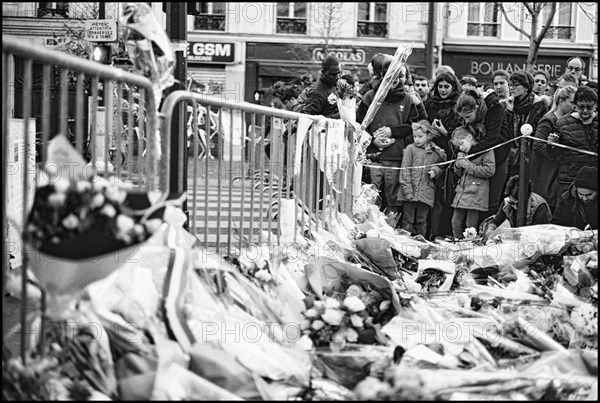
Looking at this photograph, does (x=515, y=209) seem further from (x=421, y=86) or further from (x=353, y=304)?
(x=353, y=304)

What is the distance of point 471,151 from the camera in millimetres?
10461

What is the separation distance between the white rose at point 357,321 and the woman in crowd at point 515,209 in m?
5.11

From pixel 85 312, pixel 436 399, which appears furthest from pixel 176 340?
pixel 436 399

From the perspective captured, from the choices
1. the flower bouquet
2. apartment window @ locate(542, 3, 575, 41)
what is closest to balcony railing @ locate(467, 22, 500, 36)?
apartment window @ locate(542, 3, 575, 41)

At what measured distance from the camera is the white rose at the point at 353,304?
16.8 ft

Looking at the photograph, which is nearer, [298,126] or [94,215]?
[94,215]

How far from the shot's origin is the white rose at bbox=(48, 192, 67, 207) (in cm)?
338

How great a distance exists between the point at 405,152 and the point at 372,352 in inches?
251

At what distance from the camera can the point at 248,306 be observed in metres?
4.84

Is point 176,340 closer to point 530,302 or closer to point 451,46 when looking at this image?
point 530,302

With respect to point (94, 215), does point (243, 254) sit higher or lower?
lower

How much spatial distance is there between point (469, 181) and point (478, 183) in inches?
3.6

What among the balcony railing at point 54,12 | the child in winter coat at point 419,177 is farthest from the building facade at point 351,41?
the child in winter coat at point 419,177

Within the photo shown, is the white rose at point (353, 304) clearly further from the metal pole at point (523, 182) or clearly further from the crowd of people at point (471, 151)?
the metal pole at point (523, 182)
